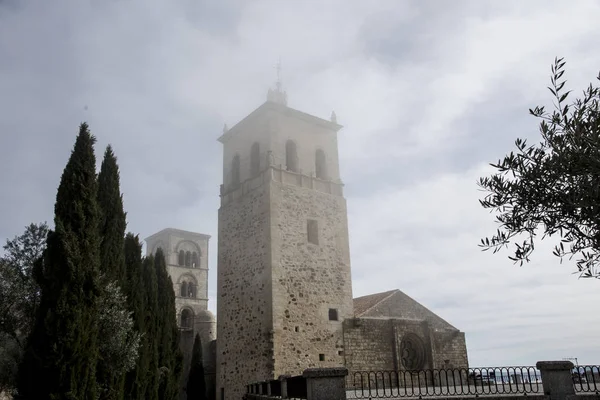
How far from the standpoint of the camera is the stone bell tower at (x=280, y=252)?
2088 cm

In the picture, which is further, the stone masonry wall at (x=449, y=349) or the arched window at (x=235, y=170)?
the arched window at (x=235, y=170)

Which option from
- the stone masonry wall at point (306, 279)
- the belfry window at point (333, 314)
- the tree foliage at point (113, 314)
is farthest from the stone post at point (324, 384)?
the belfry window at point (333, 314)

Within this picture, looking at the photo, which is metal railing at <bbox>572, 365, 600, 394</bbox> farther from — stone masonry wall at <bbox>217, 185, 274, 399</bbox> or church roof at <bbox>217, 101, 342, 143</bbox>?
church roof at <bbox>217, 101, 342, 143</bbox>

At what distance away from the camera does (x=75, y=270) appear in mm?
12633

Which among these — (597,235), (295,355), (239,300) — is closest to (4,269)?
(239,300)

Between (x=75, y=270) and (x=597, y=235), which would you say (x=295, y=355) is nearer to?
(x=75, y=270)

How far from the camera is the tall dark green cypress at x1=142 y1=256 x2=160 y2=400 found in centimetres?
1816

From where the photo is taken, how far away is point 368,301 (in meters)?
25.2

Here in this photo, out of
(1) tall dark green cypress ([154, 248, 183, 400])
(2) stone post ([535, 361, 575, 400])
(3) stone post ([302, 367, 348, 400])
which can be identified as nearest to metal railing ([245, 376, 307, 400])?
(3) stone post ([302, 367, 348, 400])

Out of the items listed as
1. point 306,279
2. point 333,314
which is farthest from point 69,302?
point 333,314

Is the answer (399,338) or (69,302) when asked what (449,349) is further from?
(69,302)

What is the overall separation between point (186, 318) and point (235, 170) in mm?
24216

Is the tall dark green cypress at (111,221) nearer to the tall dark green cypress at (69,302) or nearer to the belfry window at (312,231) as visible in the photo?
the tall dark green cypress at (69,302)

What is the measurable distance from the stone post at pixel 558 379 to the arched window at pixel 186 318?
38203 mm
